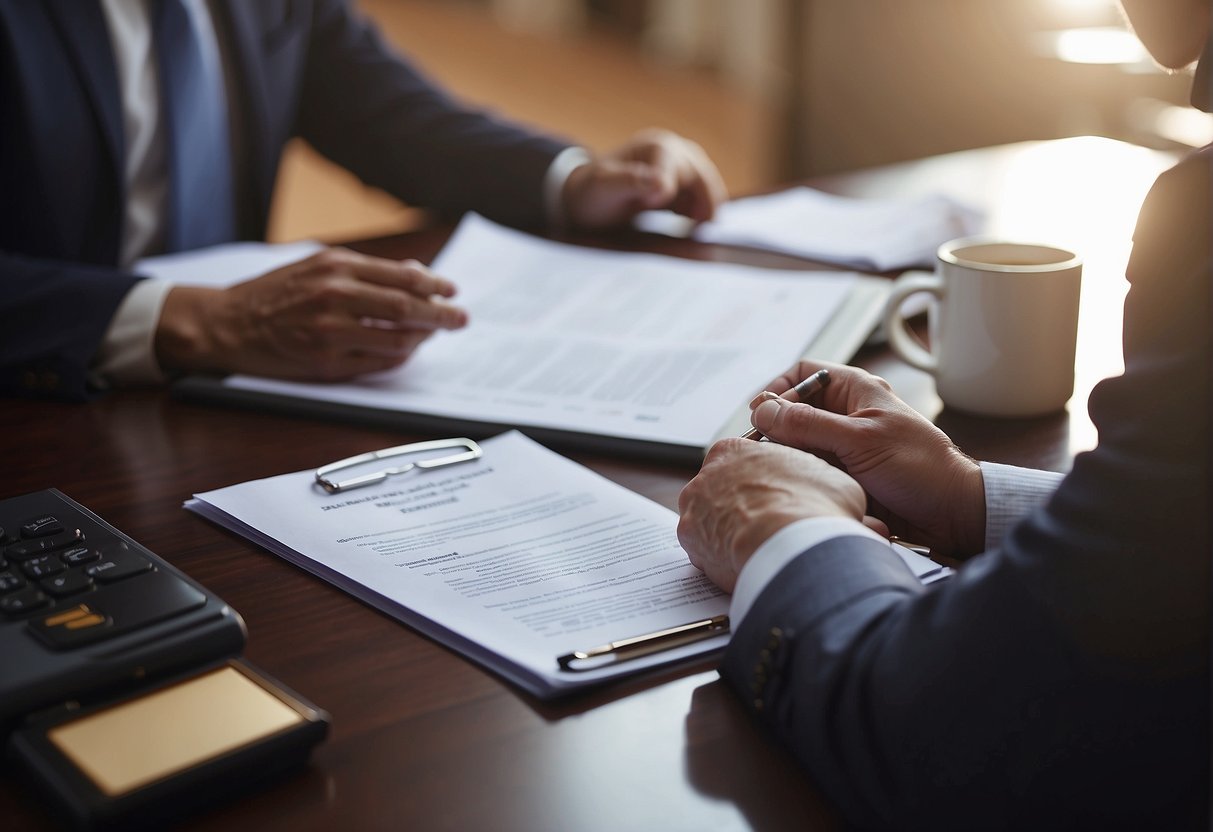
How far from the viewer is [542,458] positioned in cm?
83

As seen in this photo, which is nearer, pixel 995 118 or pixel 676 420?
pixel 676 420

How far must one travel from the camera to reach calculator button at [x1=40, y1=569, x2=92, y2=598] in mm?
568

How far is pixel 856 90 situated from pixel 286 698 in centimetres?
313

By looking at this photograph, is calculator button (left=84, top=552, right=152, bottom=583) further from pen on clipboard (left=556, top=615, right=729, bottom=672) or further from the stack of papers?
the stack of papers

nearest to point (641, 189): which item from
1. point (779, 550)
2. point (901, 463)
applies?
point (901, 463)

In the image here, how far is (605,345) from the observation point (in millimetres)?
1041

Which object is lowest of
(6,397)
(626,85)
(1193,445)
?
(626,85)

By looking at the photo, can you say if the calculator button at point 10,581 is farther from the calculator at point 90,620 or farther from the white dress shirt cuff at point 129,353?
the white dress shirt cuff at point 129,353

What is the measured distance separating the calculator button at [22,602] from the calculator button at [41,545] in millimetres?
41

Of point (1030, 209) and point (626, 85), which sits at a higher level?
point (1030, 209)

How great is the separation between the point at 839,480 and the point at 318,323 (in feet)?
1.67

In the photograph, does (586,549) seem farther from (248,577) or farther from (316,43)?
(316,43)

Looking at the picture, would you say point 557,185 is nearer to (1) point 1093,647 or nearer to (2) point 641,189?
(2) point 641,189

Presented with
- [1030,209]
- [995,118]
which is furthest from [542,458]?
[995,118]
